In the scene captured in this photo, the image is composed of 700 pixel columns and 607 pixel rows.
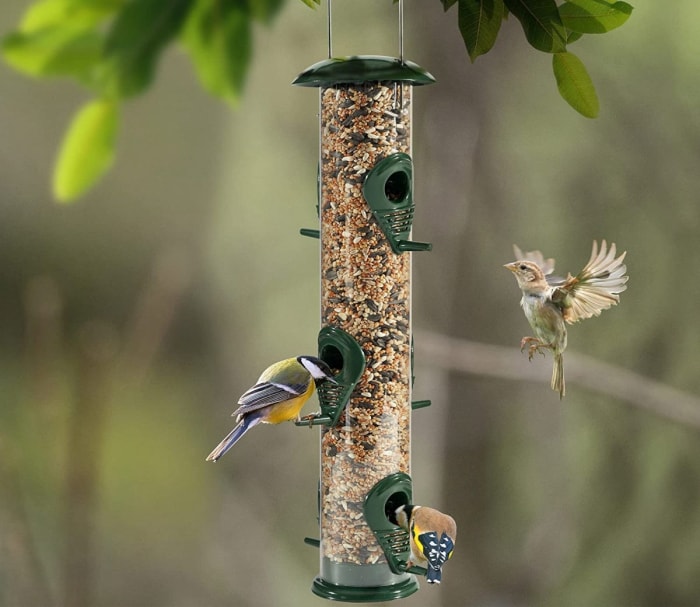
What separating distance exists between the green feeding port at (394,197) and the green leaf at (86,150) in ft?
6.25

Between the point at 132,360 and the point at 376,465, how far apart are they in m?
2.05

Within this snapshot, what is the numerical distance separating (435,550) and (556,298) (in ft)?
2.60

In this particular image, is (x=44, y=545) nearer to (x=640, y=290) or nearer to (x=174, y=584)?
(x=174, y=584)

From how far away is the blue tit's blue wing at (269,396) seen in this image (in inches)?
95.7

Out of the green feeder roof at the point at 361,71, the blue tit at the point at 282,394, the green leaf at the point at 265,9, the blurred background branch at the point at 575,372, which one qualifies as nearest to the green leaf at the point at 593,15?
the green feeder roof at the point at 361,71

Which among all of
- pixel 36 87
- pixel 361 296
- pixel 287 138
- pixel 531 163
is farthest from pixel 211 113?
pixel 361 296

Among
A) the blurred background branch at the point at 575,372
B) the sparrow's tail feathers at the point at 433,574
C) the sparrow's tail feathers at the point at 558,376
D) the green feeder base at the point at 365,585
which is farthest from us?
the blurred background branch at the point at 575,372

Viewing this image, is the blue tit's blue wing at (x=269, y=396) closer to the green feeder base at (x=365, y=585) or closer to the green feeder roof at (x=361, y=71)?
the green feeder base at (x=365, y=585)

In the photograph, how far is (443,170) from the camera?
15.6 feet

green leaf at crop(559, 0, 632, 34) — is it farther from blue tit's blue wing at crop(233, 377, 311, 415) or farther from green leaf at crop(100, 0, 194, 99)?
blue tit's blue wing at crop(233, 377, 311, 415)

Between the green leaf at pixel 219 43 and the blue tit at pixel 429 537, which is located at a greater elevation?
the green leaf at pixel 219 43

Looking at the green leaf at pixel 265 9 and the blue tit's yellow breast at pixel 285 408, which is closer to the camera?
the green leaf at pixel 265 9

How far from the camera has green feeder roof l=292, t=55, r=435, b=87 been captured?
2305mm

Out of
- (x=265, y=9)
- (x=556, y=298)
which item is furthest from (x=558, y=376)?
(x=265, y=9)
